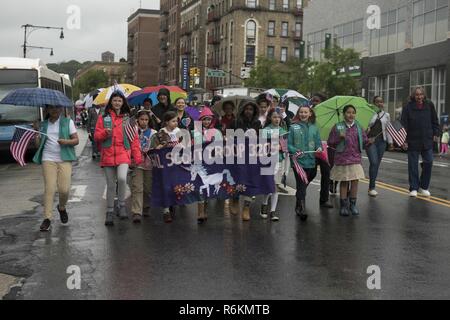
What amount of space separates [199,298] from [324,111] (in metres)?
6.05

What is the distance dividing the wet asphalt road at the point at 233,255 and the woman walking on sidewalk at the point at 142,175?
248mm

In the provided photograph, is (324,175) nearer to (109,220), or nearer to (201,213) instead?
(201,213)

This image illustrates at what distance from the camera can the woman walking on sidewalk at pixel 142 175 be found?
939 centimetres

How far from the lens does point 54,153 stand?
342 inches

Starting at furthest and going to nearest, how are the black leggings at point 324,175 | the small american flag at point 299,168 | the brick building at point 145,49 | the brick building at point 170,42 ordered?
the brick building at point 145,49 → the brick building at point 170,42 → the black leggings at point 324,175 → the small american flag at point 299,168

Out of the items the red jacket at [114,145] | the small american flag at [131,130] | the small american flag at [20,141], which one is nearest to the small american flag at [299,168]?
the small american flag at [131,130]

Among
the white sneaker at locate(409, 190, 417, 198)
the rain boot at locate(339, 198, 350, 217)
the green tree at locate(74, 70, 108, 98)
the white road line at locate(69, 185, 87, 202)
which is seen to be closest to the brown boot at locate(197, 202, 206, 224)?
the rain boot at locate(339, 198, 350, 217)

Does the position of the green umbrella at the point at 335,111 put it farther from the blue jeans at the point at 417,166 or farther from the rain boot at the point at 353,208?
the blue jeans at the point at 417,166

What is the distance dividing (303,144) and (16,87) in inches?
496

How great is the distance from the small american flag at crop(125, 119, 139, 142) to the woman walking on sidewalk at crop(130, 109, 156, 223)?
307 millimetres

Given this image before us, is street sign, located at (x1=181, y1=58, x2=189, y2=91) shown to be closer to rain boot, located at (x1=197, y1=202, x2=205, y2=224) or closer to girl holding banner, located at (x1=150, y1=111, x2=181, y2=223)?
girl holding banner, located at (x1=150, y1=111, x2=181, y2=223)

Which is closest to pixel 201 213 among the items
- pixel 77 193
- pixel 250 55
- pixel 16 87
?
pixel 77 193

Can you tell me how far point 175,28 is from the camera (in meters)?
106
